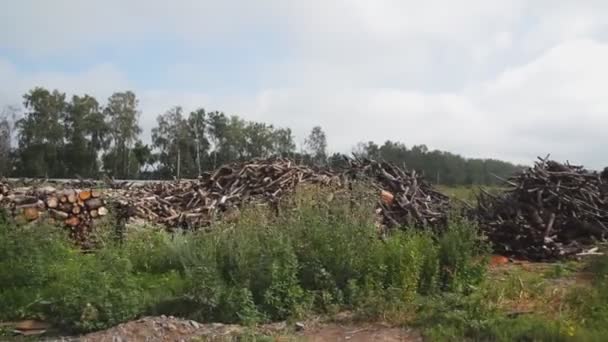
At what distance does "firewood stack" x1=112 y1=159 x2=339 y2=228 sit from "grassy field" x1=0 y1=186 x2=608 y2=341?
3579mm

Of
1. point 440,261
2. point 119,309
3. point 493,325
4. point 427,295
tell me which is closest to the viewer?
point 493,325

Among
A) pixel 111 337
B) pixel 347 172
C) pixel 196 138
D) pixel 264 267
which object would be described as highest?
pixel 196 138

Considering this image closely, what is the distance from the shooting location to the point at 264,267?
265 inches

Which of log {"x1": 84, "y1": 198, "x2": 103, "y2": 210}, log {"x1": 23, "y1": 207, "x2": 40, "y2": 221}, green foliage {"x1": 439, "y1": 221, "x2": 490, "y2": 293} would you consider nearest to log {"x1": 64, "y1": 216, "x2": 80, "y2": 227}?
log {"x1": 84, "y1": 198, "x2": 103, "y2": 210}

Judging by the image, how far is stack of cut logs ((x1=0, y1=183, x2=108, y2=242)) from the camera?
37.6ft

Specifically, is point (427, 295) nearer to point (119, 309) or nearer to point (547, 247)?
point (119, 309)

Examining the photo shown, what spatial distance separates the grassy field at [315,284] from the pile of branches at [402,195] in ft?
9.79

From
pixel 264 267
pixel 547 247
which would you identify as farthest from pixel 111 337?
pixel 547 247

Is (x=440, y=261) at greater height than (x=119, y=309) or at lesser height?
greater

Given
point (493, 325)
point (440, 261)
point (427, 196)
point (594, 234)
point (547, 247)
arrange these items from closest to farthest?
point (493, 325), point (440, 261), point (547, 247), point (594, 234), point (427, 196)

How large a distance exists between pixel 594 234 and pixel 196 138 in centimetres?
4267

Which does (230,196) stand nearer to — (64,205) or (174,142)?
(64,205)

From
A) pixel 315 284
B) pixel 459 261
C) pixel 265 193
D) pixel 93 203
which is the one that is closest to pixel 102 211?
pixel 93 203

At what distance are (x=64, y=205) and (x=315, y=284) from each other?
6814 mm
